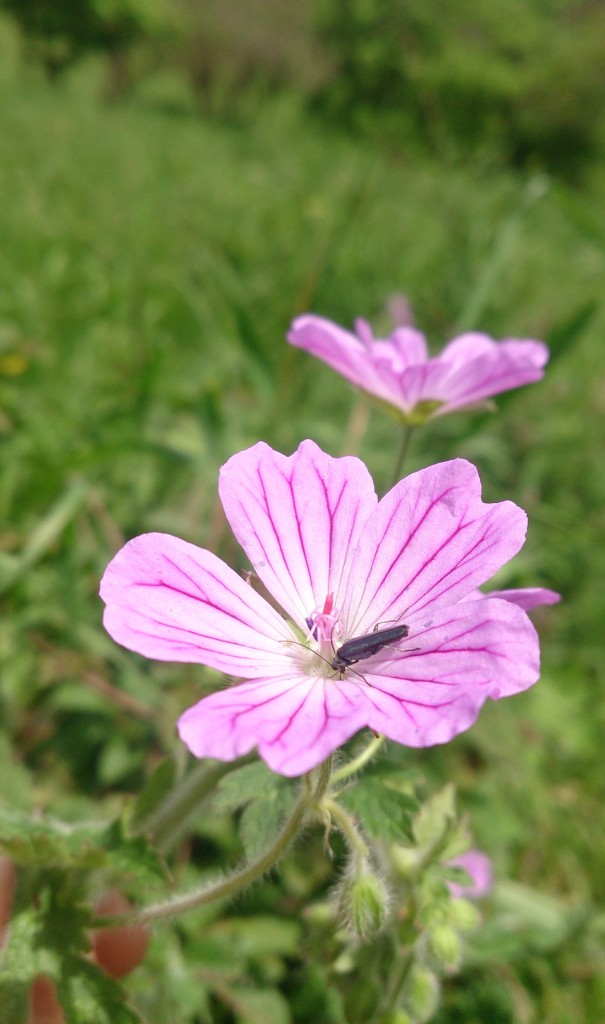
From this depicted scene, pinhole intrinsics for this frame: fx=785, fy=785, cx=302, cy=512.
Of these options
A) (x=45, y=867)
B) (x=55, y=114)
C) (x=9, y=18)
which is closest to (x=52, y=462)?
(x=45, y=867)

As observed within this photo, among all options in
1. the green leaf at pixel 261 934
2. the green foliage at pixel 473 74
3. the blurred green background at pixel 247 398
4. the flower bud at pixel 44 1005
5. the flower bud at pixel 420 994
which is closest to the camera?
the flower bud at pixel 420 994

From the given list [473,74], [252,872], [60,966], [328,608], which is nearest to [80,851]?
[60,966]

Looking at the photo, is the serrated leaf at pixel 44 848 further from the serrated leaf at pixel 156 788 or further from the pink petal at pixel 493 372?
the pink petal at pixel 493 372

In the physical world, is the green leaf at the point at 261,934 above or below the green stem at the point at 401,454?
below

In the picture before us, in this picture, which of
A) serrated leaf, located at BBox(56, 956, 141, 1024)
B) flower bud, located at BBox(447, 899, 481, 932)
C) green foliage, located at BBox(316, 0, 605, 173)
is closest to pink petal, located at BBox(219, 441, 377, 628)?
flower bud, located at BBox(447, 899, 481, 932)

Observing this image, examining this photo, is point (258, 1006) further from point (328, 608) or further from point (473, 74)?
point (473, 74)

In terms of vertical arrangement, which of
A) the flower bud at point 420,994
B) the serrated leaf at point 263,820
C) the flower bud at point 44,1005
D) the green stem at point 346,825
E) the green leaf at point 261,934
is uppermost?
the green stem at point 346,825

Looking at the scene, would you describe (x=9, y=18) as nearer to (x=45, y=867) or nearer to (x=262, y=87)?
(x=262, y=87)

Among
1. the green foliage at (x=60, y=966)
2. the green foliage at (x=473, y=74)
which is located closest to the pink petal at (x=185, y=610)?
the green foliage at (x=60, y=966)

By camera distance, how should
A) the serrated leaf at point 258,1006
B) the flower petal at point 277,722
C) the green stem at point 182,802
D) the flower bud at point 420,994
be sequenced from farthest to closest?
the serrated leaf at point 258,1006 < the flower bud at point 420,994 < the green stem at point 182,802 < the flower petal at point 277,722
